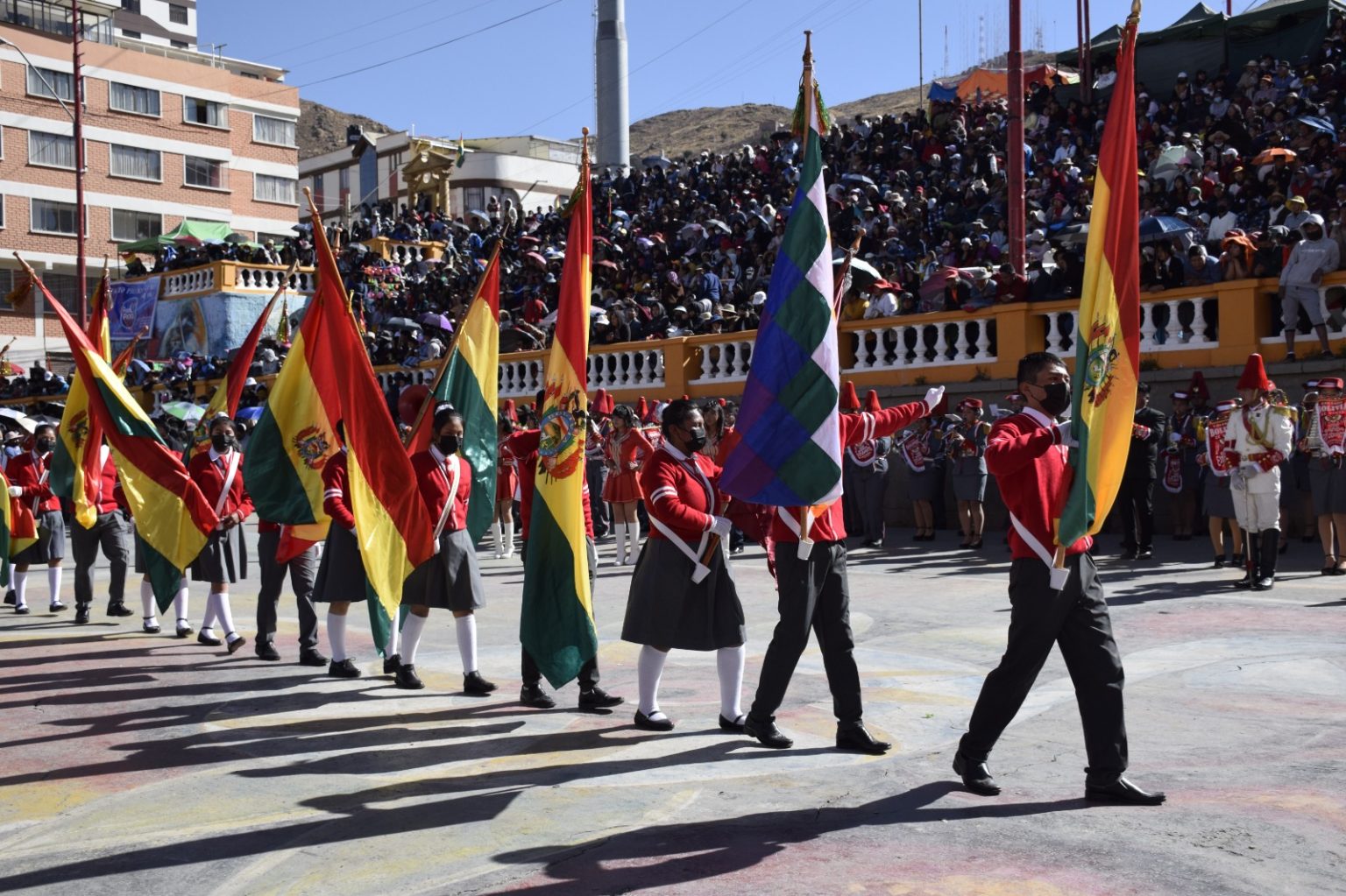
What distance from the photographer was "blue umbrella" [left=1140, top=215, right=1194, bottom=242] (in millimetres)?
18016

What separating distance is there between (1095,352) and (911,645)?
4.59 metres

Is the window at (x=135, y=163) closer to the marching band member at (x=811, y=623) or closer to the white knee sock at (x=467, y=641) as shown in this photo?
the white knee sock at (x=467, y=641)

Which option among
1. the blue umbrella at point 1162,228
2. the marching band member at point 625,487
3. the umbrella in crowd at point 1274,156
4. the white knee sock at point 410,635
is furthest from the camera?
the umbrella in crowd at point 1274,156

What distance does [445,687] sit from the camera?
9406mm

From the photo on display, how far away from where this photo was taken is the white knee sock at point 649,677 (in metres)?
7.86

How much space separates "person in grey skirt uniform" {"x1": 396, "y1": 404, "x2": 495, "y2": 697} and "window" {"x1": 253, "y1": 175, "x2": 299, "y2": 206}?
171ft

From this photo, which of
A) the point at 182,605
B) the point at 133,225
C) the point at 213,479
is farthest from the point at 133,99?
the point at 213,479

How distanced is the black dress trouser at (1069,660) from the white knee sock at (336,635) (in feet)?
16.8

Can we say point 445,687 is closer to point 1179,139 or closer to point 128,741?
point 128,741

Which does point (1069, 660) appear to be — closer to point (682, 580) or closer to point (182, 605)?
point (682, 580)

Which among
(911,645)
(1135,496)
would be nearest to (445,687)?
(911,645)

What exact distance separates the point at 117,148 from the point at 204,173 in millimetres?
3776

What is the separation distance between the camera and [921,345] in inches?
775

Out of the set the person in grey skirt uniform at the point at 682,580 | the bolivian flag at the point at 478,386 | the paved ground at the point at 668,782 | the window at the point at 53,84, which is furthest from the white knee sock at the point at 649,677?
the window at the point at 53,84
